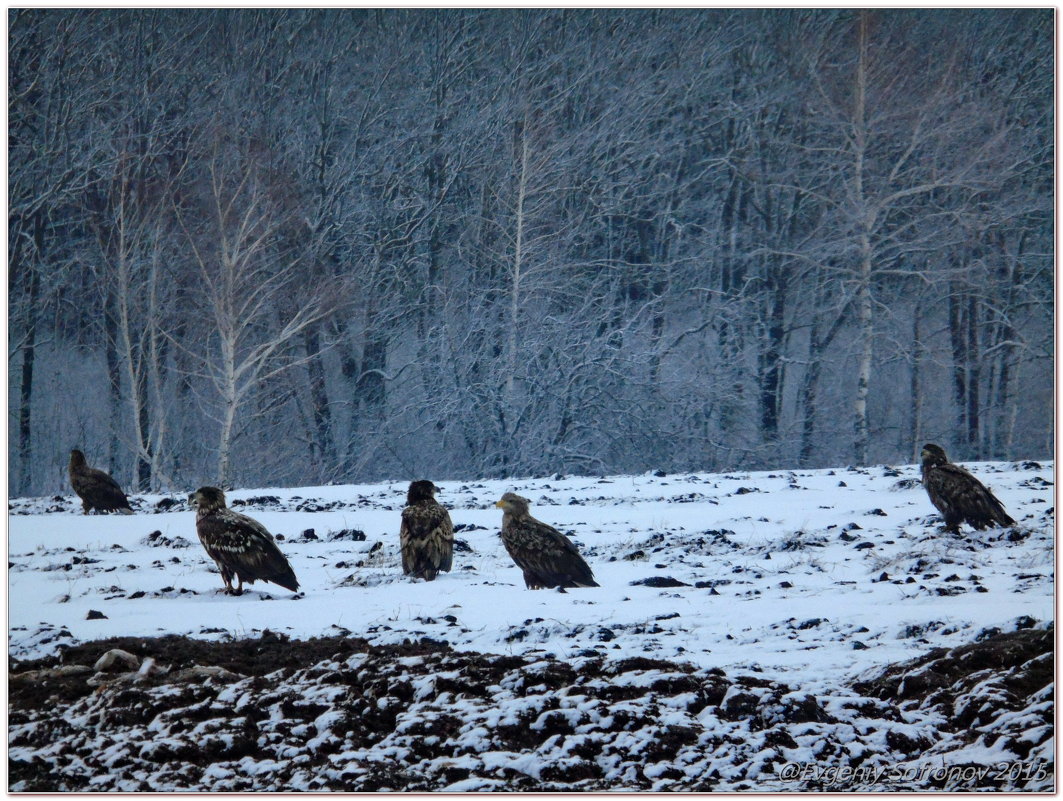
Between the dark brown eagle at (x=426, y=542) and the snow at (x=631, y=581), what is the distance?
0.10 meters

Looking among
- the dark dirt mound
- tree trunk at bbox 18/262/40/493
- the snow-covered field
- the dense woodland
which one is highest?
the dense woodland

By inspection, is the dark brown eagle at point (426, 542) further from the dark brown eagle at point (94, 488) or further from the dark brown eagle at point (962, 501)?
the dark brown eagle at point (962, 501)

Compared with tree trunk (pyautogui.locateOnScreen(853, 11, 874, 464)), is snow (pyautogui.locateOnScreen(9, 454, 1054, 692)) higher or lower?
lower

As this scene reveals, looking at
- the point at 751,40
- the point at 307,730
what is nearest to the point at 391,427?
→ the point at 751,40

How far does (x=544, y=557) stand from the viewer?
559 cm

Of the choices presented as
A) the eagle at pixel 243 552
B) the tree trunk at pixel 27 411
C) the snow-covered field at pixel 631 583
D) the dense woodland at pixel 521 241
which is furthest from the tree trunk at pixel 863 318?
the tree trunk at pixel 27 411

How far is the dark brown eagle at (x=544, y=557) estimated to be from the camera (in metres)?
5.59

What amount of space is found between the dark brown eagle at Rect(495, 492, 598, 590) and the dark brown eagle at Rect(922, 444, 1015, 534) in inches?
101

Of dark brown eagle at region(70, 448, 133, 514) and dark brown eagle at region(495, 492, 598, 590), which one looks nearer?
dark brown eagle at region(495, 492, 598, 590)

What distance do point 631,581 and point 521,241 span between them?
668cm

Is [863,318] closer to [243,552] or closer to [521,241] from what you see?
[521,241]

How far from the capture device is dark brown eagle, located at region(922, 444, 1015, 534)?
254 inches

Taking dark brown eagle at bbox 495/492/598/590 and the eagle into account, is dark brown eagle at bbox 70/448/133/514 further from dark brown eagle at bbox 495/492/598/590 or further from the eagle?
dark brown eagle at bbox 495/492/598/590

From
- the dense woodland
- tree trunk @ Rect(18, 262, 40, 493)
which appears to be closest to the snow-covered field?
tree trunk @ Rect(18, 262, 40, 493)
